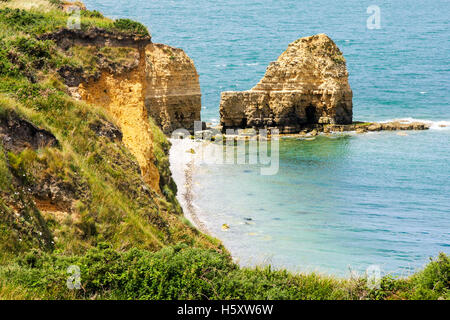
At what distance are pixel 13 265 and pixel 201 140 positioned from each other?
56.0m

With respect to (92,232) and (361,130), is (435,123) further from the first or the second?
(92,232)

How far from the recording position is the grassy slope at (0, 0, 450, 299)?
11.3 metres

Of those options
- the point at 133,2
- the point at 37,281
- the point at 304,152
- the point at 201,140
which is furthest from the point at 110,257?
the point at 133,2

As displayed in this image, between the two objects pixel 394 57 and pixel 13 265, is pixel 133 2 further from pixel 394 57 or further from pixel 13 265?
pixel 13 265

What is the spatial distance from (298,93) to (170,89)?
16318 millimetres

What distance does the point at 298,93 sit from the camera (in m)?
71.0

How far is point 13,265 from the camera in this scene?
1121cm

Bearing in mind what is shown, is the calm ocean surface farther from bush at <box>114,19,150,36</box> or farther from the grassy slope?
bush at <box>114,19,150,36</box>

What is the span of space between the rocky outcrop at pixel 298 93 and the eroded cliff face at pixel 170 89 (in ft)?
17.9

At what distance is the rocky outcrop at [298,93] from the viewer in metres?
71.2

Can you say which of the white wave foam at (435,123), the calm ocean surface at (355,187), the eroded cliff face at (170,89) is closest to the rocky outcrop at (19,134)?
the calm ocean surface at (355,187)

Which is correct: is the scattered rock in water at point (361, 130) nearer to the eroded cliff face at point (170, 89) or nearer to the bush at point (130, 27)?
the eroded cliff face at point (170, 89)

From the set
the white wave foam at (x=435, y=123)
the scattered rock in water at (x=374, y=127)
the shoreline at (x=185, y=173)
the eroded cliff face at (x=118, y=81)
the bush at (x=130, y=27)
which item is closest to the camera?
the eroded cliff face at (x=118, y=81)

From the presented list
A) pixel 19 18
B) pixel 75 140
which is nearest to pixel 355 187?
pixel 19 18
